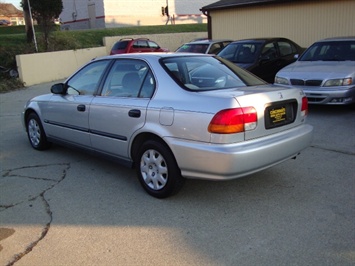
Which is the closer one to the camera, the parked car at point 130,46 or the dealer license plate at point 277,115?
the dealer license plate at point 277,115

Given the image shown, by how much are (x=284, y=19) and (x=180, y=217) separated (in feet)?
44.9

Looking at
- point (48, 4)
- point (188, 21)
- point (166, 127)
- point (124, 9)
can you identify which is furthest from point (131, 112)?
point (188, 21)

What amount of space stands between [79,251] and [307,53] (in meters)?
8.23

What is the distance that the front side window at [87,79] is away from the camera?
5.12 metres

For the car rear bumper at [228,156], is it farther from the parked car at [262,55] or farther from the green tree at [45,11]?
the green tree at [45,11]

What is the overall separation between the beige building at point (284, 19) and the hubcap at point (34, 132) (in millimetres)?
11777

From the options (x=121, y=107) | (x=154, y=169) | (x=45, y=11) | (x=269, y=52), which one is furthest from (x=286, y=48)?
(x=45, y=11)

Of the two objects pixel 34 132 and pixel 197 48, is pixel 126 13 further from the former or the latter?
pixel 34 132

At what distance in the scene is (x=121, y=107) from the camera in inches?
178

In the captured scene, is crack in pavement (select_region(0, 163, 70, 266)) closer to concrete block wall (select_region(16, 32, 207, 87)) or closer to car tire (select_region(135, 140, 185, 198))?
car tire (select_region(135, 140, 185, 198))

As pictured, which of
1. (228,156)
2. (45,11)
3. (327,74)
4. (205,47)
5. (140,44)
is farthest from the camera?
(140,44)

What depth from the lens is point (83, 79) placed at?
5.46 metres

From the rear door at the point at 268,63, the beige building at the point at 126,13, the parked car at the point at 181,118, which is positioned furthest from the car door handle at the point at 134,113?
the beige building at the point at 126,13

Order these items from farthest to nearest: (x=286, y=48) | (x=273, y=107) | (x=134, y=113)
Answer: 1. (x=286, y=48)
2. (x=134, y=113)
3. (x=273, y=107)
